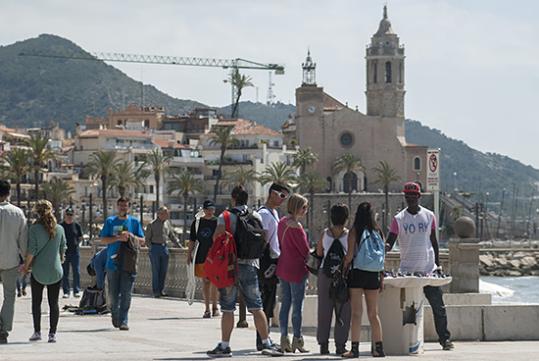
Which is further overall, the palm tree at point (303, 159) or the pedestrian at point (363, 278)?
the palm tree at point (303, 159)

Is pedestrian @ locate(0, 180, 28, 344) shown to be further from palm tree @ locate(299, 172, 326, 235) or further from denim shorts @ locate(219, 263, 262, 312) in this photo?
palm tree @ locate(299, 172, 326, 235)

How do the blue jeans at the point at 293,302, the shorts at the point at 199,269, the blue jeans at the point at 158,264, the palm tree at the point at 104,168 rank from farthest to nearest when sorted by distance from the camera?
the palm tree at the point at 104,168
the blue jeans at the point at 158,264
the shorts at the point at 199,269
the blue jeans at the point at 293,302

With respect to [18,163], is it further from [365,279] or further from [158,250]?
[365,279]

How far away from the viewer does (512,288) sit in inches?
4104

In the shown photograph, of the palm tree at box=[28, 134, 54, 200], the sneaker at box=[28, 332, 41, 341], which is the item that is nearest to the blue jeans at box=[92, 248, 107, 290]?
the sneaker at box=[28, 332, 41, 341]

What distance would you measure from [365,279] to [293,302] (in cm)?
125

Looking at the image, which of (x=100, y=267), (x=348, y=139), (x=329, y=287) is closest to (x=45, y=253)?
(x=329, y=287)

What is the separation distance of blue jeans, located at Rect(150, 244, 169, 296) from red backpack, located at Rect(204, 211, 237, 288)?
37.3ft

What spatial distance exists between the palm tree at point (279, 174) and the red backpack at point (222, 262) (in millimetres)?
108921

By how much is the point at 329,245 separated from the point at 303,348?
1190mm

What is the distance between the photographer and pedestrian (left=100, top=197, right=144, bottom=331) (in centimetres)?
1861

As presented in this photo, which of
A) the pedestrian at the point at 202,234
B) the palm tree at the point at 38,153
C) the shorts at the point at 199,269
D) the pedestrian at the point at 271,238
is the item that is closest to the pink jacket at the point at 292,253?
the pedestrian at the point at 271,238

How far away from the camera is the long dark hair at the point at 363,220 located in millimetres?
14805

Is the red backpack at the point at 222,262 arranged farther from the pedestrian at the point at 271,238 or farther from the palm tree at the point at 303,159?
the palm tree at the point at 303,159
